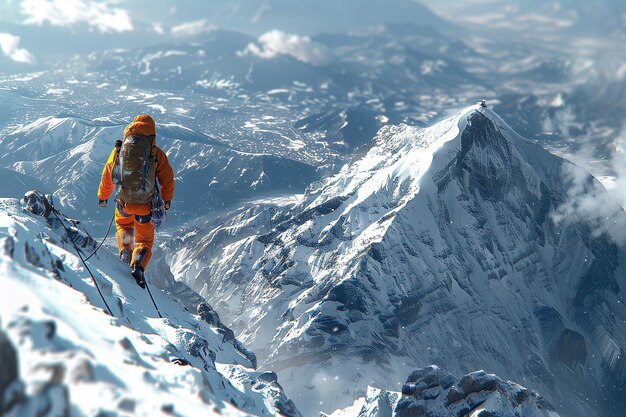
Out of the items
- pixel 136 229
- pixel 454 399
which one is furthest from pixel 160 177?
pixel 454 399

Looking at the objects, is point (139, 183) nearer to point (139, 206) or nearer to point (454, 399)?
point (139, 206)

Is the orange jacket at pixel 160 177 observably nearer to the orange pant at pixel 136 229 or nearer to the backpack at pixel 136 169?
the backpack at pixel 136 169

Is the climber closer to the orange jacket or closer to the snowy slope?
the orange jacket

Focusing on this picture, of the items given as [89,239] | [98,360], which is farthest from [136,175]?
[89,239]

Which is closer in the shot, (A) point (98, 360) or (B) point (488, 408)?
(A) point (98, 360)

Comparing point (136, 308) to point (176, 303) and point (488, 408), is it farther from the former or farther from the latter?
point (488, 408)

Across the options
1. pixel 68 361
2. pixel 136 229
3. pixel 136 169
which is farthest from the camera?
pixel 136 229

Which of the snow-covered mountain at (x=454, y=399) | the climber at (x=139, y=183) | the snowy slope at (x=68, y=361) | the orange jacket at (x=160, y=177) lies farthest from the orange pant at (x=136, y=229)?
the snow-covered mountain at (x=454, y=399)

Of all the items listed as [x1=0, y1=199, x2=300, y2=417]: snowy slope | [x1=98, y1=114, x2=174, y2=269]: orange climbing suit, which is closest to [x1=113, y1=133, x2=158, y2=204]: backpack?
[x1=98, y1=114, x2=174, y2=269]: orange climbing suit
